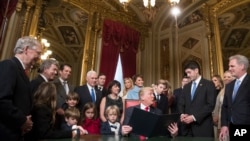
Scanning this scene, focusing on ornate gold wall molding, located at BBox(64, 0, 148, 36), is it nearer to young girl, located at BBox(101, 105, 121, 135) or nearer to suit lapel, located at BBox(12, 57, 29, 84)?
young girl, located at BBox(101, 105, 121, 135)

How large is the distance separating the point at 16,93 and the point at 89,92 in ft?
7.86

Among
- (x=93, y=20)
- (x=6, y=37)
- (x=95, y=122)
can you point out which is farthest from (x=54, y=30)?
(x=95, y=122)

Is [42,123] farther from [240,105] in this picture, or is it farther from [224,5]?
[224,5]

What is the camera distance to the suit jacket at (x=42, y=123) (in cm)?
216

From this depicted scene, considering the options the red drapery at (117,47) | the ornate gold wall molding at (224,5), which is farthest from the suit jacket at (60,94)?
the ornate gold wall molding at (224,5)

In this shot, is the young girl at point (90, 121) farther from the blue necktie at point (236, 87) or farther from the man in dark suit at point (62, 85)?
the blue necktie at point (236, 87)

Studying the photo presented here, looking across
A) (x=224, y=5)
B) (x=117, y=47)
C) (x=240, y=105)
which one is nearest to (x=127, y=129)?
(x=240, y=105)

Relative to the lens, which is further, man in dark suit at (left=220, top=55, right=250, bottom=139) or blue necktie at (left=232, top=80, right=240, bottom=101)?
blue necktie at (left=232, top=80, right=240, bottom=101)

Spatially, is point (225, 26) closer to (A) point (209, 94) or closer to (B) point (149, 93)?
(A) point (209, 94)

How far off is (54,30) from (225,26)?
7970mm

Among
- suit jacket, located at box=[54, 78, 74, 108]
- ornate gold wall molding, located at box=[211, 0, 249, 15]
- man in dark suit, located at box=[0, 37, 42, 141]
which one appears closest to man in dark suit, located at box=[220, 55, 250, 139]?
man in dark suit, located at box=[0, 37, 42, 141]

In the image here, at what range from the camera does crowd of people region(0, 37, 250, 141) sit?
1.84m

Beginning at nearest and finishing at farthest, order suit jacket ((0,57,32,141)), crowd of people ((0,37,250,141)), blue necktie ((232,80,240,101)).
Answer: suit jacket ((0,57,32,141))
crowd of people ((0,37,250,141))
blue necktie ((232,80,240,101))

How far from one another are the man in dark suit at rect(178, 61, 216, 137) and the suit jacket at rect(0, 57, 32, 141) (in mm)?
2237
